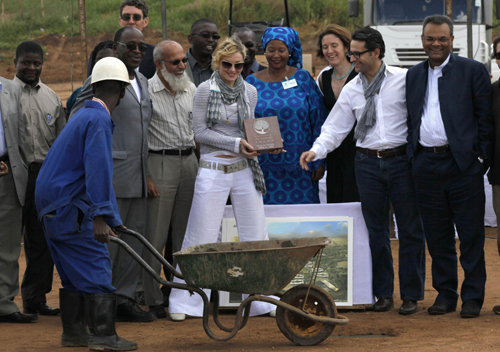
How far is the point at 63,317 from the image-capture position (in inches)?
209

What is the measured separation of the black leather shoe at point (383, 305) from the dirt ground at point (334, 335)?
61mm

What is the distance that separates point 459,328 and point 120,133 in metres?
2.99

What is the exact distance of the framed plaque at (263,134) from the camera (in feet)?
19.7

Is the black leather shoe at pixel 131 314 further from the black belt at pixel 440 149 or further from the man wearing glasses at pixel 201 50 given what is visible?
the black belt at pixel 440 149

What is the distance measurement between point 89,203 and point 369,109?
2.51 m

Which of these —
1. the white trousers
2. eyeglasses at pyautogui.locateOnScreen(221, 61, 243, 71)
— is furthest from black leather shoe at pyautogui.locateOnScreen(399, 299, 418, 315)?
eyeglasses at pyautogui.locateOnScreen(221, 61, 243, 71)

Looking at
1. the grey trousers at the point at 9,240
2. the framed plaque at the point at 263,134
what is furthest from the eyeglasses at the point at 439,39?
the grey trousers at the point at 9,240

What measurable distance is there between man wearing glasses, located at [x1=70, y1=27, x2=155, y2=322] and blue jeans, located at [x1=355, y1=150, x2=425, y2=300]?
1803 mm

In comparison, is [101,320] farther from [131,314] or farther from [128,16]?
[128,16]

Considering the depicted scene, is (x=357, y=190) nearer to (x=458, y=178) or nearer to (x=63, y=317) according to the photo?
(x=458, y=178)

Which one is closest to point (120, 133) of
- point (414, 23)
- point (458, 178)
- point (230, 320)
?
point (230, 320)

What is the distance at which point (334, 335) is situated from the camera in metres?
5.74

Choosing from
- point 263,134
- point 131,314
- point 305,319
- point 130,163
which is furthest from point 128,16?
point 305,319

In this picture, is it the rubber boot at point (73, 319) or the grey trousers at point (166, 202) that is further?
the grey trousers at point (166, 202)
